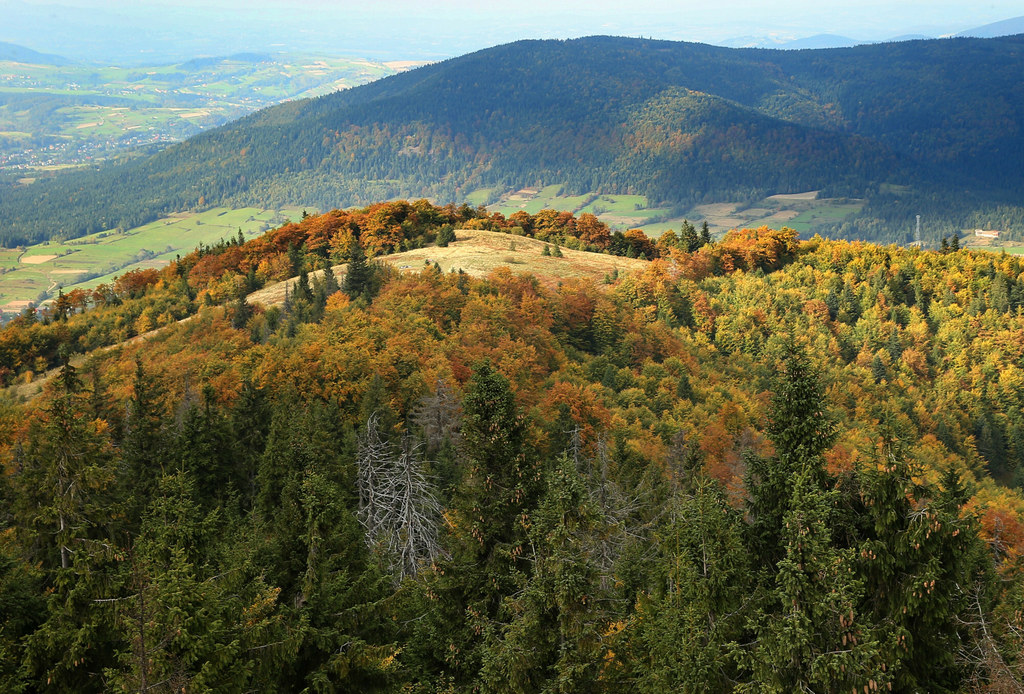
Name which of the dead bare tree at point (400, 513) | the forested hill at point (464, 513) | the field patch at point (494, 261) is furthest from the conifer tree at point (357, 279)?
the dead bare tree at point (400, 513)

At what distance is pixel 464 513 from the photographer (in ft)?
64.9

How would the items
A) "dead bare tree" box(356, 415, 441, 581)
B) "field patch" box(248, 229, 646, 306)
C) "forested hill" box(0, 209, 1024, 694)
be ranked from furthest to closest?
1. "field patch" box(248, 229, 646, 306)
2. "dead bare tree" box(356, 415, 441, 581)
3. "forested hill" box(0, 209, 1024, 694)

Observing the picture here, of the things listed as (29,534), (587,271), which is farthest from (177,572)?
(587,271)

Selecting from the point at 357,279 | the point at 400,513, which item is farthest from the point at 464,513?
the point at 357,279

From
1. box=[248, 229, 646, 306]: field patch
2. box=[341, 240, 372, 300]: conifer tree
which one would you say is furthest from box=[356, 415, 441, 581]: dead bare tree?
box=[248, 229, 646, 306]: field patch

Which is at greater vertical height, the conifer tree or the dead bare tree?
the conifer tree

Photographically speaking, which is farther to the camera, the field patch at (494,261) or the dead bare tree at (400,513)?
the field patch at (494,261)

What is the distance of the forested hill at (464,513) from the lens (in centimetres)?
1542

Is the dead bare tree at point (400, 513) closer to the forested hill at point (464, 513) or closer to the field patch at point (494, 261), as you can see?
the forested hill at point (464, 513)

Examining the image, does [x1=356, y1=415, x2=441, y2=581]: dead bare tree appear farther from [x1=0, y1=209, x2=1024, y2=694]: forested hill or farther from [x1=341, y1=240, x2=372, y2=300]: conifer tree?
[x1=341, y1=240, x2=372, y2=300]: conifer tree

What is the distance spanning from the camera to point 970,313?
104 m

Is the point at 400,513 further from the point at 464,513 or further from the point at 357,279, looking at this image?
the point at 357,279

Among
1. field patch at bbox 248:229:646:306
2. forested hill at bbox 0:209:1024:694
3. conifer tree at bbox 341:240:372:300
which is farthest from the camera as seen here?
field patch at bbox 248:229:646:306

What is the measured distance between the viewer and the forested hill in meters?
15.4
